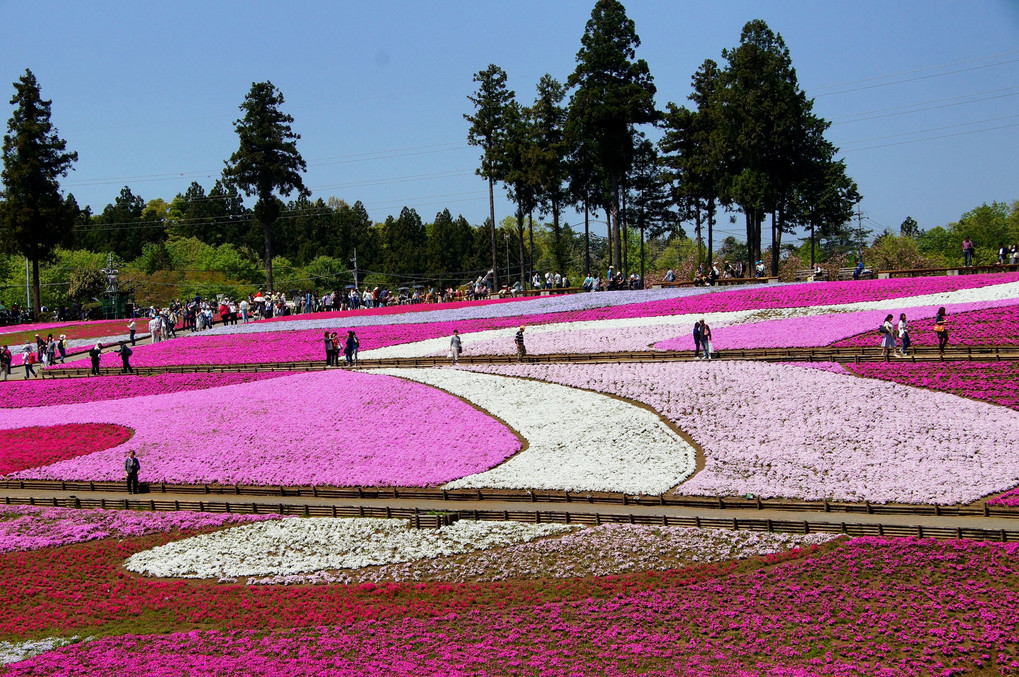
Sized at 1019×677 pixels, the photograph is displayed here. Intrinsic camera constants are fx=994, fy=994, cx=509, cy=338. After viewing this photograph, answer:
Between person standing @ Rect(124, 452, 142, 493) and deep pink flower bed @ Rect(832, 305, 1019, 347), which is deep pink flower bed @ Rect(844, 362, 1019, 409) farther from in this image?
person standing @ Rect(124, 452, 142, 493)

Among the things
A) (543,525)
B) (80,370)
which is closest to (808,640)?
(543,525)

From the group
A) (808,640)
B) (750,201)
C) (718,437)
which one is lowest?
(808,640)

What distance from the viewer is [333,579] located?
23.5 meters

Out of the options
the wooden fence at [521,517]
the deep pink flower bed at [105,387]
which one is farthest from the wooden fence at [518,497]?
the deep pink flower bed at [105,387]

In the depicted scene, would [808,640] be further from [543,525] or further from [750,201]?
[750,201]

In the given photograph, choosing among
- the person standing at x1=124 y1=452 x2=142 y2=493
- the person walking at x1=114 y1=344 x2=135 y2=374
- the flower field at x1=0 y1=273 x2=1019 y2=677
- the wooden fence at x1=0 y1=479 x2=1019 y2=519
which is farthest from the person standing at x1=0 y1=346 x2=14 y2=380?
the person standing at x1=124 y1=452 x2=142 y2=493

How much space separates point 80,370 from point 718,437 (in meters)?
35.3

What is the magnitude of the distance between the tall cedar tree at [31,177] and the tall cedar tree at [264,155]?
40.9 feet

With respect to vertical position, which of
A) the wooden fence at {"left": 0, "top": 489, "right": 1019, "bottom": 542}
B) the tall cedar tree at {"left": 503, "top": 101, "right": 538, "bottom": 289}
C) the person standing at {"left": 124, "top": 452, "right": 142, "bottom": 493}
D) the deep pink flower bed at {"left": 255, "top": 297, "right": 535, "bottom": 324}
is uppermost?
the tall cedar tree at {"left": 503, "top": 101, "right": 538, "bottom": 289}

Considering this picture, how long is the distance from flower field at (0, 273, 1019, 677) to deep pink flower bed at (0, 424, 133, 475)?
5.8 inches

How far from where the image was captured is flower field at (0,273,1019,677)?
19.4m

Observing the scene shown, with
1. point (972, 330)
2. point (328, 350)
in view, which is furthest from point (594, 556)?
point (328, 350)

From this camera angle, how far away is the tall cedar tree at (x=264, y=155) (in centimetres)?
7912

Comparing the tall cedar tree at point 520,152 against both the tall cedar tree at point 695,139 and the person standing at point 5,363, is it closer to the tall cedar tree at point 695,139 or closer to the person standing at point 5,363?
the tall cedar tree at point 695,139
